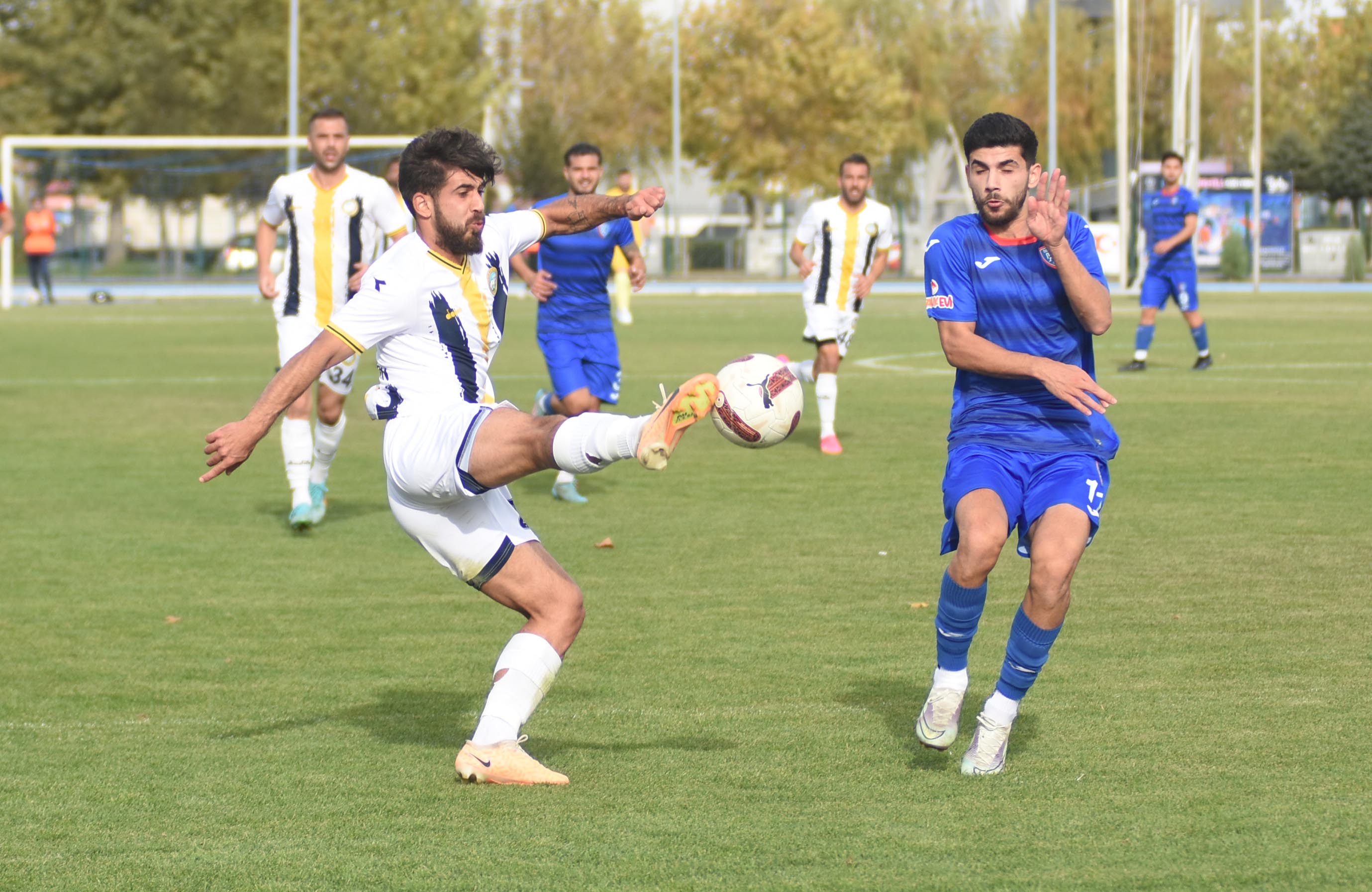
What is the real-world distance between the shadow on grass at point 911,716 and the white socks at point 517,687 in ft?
3.90

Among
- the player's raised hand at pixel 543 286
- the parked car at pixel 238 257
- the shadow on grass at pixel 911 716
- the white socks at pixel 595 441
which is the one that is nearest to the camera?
the white socks at pixel 595 441

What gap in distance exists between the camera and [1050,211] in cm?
527

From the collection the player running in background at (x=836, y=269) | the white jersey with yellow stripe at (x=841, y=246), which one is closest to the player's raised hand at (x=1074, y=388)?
the player running in background at (x=836, y=269)

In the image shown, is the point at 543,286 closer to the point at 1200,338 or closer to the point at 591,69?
the point at 1200,338

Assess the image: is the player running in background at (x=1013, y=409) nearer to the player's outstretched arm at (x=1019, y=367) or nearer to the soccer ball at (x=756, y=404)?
the player's outstretched arm at (x=1019, y=367)

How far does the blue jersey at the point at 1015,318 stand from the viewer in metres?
5.51

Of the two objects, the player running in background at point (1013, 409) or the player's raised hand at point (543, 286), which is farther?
the player's raised hand at point (543, 286)

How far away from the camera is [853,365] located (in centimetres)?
2155

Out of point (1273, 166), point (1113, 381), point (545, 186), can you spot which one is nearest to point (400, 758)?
point (1113, 381)

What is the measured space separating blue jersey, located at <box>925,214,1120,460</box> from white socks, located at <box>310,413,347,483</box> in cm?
592

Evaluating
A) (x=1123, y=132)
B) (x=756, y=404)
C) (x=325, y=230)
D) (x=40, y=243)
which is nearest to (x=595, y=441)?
(x=756, y=404)

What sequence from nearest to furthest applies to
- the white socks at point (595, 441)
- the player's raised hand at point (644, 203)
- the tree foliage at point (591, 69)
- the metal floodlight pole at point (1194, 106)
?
the white socks at point (595, 441) < the player's raised hand at point (644, 203) < the metal floodlight pole at point (1194, 106) < the tree foliage at point (591, 69)

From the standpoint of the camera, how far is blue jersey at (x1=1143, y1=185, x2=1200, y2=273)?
19.5 m

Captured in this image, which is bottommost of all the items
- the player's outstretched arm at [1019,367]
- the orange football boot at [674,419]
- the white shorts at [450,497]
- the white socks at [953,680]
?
the white socks at [953,680]
